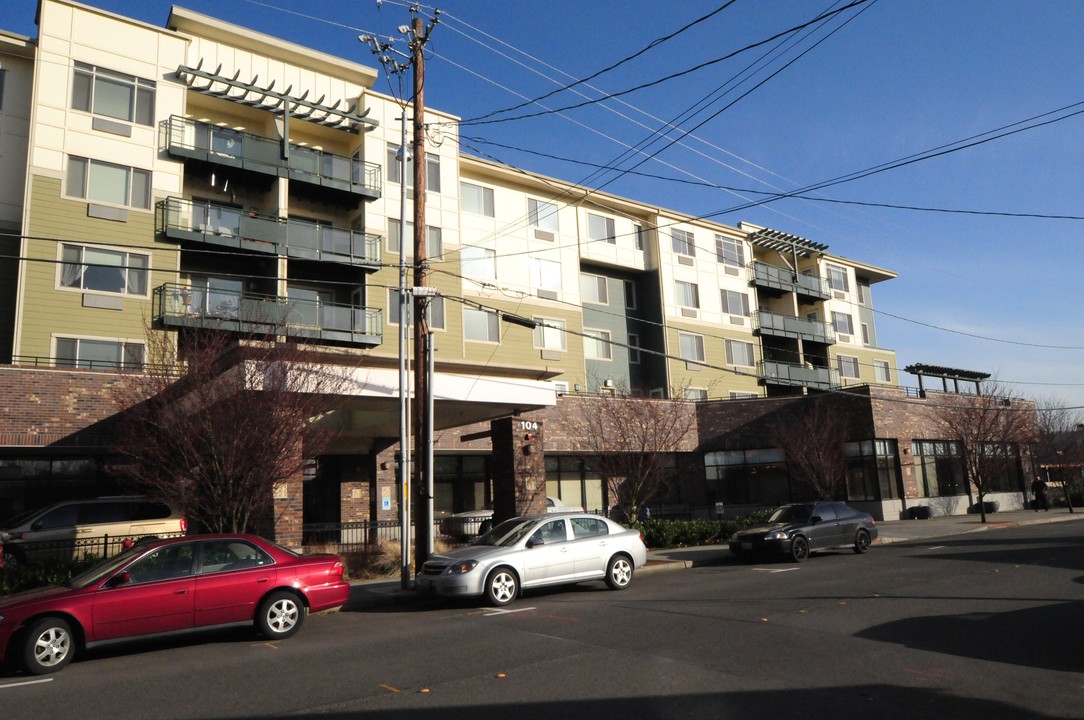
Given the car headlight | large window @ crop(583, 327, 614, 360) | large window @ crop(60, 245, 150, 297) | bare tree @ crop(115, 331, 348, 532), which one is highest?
large window @ crop(60, 245, 150, 297)

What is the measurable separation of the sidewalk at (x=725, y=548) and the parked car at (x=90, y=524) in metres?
5.09

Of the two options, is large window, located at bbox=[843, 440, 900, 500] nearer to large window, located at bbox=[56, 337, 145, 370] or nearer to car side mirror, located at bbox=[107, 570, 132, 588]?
large window, located at bbox=[56, 337, 145, 370]

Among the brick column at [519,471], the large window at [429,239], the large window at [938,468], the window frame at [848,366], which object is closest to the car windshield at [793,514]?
the brick column at [519,471]

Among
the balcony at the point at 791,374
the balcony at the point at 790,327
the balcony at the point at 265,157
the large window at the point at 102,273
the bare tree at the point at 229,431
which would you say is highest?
the balcony at the point at 265,157

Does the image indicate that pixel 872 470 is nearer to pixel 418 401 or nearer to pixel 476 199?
pixel 476 199

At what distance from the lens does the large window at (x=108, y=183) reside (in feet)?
85.6

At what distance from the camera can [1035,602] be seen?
11.6 meters

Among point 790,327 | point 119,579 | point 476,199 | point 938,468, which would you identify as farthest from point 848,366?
point 119,579

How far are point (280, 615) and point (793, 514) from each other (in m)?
13.8

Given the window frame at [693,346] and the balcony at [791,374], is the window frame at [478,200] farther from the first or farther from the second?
the balcony at [791,374]

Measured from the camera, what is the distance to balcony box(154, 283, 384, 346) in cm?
2552

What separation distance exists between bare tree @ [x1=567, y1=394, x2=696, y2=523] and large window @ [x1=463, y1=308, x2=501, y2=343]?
4.62m

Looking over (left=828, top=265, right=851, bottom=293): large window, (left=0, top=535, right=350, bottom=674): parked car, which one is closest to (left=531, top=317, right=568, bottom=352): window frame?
(left=828, top=265, right=851, bottom=293): large window

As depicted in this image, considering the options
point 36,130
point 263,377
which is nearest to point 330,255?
point 36,130
